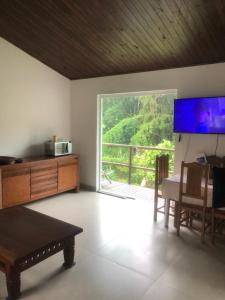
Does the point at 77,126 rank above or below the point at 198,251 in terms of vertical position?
above

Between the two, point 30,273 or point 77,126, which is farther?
point 77,126

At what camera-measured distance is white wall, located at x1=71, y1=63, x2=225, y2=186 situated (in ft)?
12.3

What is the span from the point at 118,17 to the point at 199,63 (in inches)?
53.5

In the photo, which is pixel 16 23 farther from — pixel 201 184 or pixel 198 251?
pixel 198 251

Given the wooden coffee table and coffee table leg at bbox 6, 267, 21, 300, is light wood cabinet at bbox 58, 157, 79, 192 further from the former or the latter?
coffee table leg at bbox 6, 267, 21, 300

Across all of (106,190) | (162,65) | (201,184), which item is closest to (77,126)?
(106,190)

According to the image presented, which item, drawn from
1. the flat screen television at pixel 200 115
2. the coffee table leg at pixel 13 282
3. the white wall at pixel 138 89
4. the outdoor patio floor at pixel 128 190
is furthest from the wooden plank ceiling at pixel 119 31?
the coffee table leg at pixel 13 282

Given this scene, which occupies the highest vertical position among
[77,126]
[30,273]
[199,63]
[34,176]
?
[199,63]

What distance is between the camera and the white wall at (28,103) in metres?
4.42

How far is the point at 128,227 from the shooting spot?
3543 millimetres

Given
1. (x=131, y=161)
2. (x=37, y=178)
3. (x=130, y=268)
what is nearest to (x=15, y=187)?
(x=37, y=178)

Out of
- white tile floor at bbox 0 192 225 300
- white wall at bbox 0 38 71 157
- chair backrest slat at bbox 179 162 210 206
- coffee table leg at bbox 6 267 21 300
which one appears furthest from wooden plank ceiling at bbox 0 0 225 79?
coffee table leg at bbox 6 267 21 300

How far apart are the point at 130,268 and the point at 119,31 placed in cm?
287

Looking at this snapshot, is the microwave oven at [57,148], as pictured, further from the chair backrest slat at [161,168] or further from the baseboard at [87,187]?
the chair backrest slat at [161,168]
